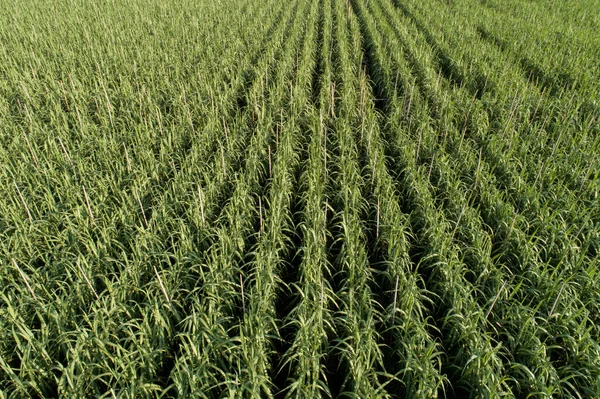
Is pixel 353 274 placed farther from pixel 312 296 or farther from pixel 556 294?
pixel 556 294

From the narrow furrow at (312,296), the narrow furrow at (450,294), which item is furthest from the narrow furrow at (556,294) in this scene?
the narrow furrow at (312,296)

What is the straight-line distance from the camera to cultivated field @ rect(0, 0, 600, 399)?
100 inches

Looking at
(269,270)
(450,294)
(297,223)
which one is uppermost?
(269,270)

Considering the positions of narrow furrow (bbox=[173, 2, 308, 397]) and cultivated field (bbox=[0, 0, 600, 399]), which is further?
cultivated field (bbox=[0, 0, 600, 399])

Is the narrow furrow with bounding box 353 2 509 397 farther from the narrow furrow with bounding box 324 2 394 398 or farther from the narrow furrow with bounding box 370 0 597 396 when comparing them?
the narrow furrow with bounding box 324 2 394 398

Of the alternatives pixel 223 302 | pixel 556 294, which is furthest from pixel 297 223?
pixel 556 294

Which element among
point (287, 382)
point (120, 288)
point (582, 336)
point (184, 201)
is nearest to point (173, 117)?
point (184, 201)

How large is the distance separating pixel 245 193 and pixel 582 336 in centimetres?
299

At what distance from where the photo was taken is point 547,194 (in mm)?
4176

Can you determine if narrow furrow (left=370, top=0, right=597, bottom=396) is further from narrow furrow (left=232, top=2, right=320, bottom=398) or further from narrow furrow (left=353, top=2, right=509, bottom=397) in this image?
narrow furrow (left=232, top=2, right=320, bottom=398)

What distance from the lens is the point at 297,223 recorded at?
4125 millimetres

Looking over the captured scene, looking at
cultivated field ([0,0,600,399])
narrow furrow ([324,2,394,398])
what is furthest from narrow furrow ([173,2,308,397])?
narrow furrow ([324,2,394,398])

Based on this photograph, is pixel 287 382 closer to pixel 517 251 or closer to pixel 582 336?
pixel 582 336

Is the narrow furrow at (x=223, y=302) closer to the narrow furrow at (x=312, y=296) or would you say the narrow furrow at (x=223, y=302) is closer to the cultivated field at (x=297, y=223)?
the cultivated field at (x=297, y=223)
